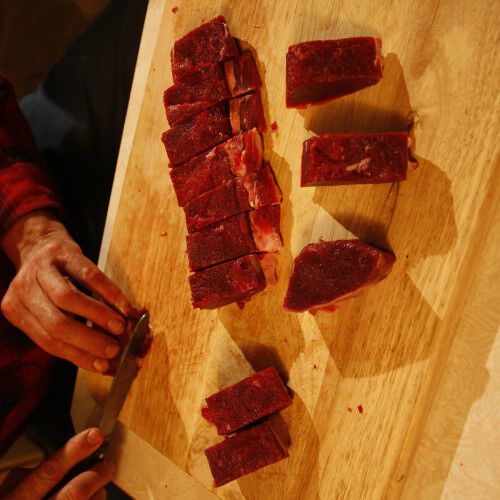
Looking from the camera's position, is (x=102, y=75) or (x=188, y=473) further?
(x=102, y=75)

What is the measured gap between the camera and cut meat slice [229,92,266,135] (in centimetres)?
254

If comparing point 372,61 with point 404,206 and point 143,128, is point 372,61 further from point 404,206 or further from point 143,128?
point 143,128

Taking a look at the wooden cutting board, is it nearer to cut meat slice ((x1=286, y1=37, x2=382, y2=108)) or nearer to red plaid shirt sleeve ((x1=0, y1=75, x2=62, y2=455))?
cut meat slice ((x1=286, y1=37, x2=382, y2=108))

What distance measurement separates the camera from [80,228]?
12.1 feet

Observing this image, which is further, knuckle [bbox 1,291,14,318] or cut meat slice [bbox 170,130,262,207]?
knuckle [bbox 1,291,14,318]

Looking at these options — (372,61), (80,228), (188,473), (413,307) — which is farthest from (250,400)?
(80,228)

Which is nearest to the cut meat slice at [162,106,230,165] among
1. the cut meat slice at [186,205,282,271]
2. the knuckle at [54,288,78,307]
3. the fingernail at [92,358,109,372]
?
the cut meat slice at [186,205,282,271]

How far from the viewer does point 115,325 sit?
286 centimetres

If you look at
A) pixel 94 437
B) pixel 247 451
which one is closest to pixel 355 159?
pixel 247 451

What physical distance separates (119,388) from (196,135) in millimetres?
1511

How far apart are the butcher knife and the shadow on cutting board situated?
3.62ft

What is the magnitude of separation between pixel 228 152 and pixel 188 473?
5.77 feet

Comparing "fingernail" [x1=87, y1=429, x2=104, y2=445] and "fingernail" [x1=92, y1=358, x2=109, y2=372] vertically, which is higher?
"fingernail" [x1=92, y1=358, x2=109, y2=372]

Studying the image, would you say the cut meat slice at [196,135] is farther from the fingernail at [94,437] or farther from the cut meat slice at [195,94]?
the fingernail at [94,437]
